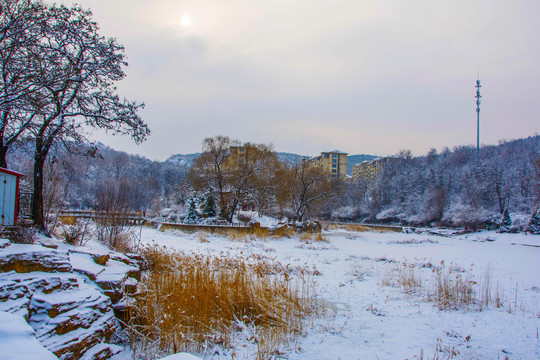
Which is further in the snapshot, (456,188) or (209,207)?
(456,188)

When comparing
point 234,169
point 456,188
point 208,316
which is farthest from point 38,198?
point 456,188

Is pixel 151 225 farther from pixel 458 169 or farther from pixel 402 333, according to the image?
pixel 458 169

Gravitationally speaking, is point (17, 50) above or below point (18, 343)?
above

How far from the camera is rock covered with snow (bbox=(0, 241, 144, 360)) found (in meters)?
3.16

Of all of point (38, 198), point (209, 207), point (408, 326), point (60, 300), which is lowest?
point (408, 326)

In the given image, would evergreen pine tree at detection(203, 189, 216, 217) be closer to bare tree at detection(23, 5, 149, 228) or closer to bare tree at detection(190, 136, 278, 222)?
bare tree at detection(190, 136, 278, 222)

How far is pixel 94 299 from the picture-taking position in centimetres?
388

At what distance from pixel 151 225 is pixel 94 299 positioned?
68.1 ft

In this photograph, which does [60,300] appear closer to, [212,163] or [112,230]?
[112,230]

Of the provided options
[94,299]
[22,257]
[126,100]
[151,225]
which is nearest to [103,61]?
[126,100]

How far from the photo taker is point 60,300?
11.5ft

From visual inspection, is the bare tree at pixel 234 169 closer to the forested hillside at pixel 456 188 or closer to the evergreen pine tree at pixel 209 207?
the evergreen pine tree at pixel 209 207

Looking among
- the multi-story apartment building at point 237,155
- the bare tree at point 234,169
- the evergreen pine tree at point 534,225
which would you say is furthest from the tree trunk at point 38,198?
the evergreen pine tree at point 534,225

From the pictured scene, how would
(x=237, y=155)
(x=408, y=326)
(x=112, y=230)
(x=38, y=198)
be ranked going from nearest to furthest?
(x=408, y=326) → (x=38, y=198) → (x=112, y=230) → (x=237, y=155)
